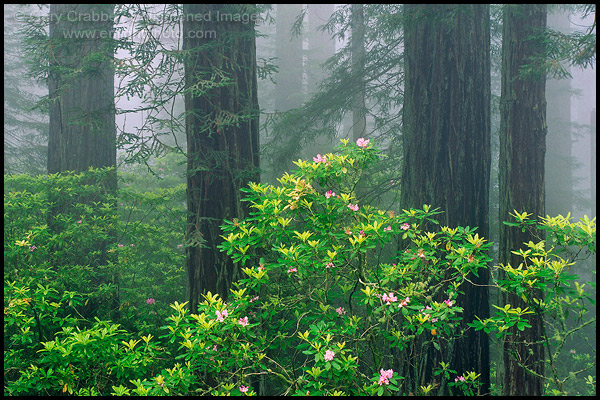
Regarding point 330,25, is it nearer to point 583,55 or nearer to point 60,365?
point 583,55

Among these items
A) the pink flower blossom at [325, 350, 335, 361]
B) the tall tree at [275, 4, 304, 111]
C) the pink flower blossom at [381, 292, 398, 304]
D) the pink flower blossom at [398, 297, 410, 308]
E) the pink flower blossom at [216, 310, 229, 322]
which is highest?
the tall tree at [275, 4, 304, 111]

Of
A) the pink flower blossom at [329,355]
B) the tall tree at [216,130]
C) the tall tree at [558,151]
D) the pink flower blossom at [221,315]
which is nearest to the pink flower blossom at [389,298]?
the pink flower blossom at [329,355]

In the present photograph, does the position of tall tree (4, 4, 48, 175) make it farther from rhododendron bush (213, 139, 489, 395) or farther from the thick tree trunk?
rhododendron bush (213, 139, 489, 395)

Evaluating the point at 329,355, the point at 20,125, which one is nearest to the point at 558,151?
the point at 329,355

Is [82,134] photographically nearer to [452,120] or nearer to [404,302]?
[452,120]

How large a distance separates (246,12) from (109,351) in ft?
11.7

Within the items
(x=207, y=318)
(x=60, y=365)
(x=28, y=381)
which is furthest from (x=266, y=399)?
(x=28, y=381)

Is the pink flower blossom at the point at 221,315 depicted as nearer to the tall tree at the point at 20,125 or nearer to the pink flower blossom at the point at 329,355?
the pink flower blossom at the point at 329,355

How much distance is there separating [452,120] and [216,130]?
245 cm

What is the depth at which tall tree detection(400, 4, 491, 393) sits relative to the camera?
4523 mm

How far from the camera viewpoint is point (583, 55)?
464 centimetres

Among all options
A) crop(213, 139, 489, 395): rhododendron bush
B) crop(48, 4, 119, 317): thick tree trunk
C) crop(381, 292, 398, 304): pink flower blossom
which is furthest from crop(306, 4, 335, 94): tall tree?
crop(381, 292, 398, 304): pink flower blossom

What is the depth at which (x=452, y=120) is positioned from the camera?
4.61 meters

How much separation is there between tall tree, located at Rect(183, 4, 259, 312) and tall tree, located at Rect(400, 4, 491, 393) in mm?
1749
